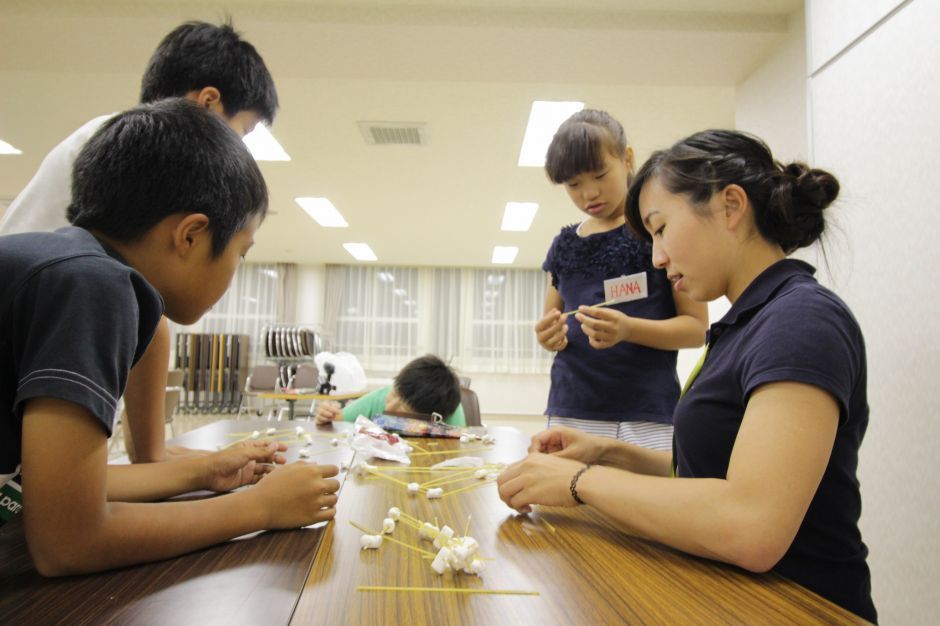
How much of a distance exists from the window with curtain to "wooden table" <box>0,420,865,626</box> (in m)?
9.69

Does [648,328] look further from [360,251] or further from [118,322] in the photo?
[360,251]

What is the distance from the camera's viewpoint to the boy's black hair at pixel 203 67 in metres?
1.41

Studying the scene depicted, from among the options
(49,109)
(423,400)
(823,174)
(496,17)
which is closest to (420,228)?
(49,109)

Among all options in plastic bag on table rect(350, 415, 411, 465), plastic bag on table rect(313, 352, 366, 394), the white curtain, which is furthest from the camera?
the white curtain

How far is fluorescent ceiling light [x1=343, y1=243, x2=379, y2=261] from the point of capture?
8586 mm

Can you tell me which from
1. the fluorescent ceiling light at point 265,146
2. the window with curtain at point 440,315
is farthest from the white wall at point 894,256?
the window with curtain at point 440,315

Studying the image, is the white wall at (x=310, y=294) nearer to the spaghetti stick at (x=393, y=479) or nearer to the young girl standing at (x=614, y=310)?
the young girl standing at (x=614, y=310)

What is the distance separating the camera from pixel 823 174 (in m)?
0.89

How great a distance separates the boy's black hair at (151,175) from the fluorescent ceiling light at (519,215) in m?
5.58

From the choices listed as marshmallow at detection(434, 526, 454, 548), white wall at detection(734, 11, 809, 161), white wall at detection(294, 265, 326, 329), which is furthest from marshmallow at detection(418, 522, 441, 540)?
white wall at detection(294, 265, 326, 329)

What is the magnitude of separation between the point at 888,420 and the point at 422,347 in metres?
9.16

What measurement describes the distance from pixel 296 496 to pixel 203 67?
122cm

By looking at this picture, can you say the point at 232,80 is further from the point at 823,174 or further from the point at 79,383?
the point at 823,174

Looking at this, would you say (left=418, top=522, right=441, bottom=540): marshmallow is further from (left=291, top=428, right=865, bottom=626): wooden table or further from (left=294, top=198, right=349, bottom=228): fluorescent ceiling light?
(left=294, top=198, right=349, bottom=228): fluorescent ceiling light
